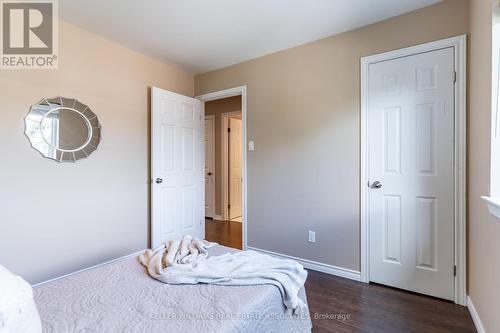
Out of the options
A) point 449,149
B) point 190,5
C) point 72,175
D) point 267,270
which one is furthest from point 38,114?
point 449,149

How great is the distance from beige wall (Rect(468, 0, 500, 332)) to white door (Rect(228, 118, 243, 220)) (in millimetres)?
3805

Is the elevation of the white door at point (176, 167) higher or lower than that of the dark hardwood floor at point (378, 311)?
higher

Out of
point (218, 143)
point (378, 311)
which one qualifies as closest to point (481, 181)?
point (378, 311)

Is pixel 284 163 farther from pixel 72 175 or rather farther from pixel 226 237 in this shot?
pixel 72 175

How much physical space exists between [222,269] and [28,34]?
102 inches

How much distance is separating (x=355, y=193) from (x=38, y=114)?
2983 millimetres

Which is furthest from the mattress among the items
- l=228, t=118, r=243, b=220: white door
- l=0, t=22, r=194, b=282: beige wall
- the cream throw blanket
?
l=228, t=118, r=243, b=220: white door

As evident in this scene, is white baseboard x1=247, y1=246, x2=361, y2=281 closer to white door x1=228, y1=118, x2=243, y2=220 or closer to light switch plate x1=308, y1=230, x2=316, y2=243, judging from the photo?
light switch plate x1=308, y1=230, x2=316, y2=243

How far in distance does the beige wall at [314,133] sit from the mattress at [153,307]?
1342 millimetres

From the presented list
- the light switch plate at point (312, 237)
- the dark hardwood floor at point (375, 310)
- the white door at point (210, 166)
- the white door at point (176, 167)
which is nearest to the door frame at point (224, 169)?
the white door at point (210, 166)

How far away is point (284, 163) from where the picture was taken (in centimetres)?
284

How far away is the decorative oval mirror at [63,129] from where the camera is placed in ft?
7.16

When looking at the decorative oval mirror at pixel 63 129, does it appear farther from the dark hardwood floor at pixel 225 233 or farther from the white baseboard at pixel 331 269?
the white baseboard at pixel 331 269

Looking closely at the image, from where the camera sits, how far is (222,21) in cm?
230
